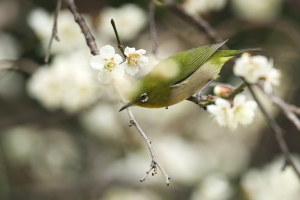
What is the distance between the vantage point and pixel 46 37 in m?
1.83

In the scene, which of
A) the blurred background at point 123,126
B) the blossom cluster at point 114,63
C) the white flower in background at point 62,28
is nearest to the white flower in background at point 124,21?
the blurred background at point 123,126

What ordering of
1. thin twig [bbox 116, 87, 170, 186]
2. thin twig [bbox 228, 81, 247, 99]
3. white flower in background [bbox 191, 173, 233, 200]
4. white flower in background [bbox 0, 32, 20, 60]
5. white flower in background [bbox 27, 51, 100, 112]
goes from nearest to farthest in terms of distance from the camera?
1. thin twig [bbox 116, 87, 170, 186]
2. thin twig [bbox 228, 81, 247, 99]
3. white flower in background [bbox 27, 51, 100, 112]
4. white flower in background [bbox 191, 173, 233, 200]
5. white flower in background [bbox 0, 32, 20, 60]

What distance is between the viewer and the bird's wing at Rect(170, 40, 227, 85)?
2.77ft

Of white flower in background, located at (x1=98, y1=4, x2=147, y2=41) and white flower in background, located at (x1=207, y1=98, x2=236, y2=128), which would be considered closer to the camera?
white flower in background, located at (x1=207, y1=98, x2=236, y2=128)

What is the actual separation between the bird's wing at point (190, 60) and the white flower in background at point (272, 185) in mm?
1121

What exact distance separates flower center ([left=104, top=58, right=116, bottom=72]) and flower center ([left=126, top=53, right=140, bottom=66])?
29 mm

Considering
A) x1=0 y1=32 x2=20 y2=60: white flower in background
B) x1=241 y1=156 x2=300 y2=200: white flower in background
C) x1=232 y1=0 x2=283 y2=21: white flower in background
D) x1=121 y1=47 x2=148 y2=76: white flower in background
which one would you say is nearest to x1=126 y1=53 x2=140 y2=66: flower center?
x1=121 y1=47 x2=148 y2=76: white flower in background

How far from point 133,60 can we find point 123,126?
59.6 inches

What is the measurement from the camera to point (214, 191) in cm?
210

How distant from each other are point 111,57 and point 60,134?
196cm

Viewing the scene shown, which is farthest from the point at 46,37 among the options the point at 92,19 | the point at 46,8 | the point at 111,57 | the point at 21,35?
the point at 111,57

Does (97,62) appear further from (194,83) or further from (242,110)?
(242,110)

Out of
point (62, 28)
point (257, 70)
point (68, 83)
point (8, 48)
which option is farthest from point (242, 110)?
point (8, 48)

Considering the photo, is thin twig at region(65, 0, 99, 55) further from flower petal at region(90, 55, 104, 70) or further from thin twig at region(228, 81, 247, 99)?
thin twig at region(228, 81, 247, 99)
